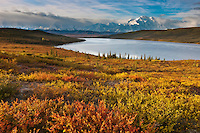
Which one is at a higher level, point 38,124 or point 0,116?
point 0,116

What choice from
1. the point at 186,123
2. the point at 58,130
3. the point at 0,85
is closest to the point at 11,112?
the point at 58,130

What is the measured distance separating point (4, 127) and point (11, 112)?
512mm

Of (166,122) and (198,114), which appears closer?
(166,122)

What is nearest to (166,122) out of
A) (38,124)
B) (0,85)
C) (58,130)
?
(58,130)

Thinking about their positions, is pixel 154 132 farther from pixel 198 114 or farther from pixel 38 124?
pixel 38 124

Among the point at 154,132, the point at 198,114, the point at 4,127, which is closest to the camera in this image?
the point at 4,127

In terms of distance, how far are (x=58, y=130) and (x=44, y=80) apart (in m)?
5.81

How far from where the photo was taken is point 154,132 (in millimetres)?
3525

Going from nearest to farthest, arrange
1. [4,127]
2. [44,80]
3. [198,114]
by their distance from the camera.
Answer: [4,127]
[198,114]
[44,80]

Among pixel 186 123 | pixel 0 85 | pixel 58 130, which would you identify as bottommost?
pixel 186 123

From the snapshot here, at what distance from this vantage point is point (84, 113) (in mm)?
4012

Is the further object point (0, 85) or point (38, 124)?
point (0, 85)

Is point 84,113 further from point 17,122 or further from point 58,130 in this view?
point 17,122

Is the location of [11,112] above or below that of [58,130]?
above
